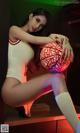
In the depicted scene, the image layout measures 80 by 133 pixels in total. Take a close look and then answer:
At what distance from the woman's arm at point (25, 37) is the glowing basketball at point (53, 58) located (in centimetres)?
3

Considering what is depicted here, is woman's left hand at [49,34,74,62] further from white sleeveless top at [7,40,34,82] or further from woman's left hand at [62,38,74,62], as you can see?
white sleeveless top at [7,40,34,82]

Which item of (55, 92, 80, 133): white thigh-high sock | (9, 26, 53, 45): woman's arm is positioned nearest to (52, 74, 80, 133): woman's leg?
(55, 92, 80, 133): white thigh-high sock

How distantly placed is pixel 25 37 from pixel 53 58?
0.14 m

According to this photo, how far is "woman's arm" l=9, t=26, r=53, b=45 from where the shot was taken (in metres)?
1.08

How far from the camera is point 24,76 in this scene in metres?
1.17

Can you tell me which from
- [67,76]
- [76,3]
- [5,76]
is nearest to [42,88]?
[5,76]

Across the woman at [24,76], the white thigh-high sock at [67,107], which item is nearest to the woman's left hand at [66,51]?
the woman at [24,76]

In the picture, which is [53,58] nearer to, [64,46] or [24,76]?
[64,46]

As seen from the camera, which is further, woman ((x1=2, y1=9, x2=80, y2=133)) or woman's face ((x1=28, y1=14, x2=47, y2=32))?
woman's face ((x1=28, y1=14, x2=47, y2=32))

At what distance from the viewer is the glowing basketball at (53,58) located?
1.04 metres

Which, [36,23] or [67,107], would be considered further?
[36,23]

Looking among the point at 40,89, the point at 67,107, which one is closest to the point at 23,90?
the point at 40,89

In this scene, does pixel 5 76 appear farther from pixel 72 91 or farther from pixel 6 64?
pixel 72 91

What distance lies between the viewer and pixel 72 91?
1.50 metres
